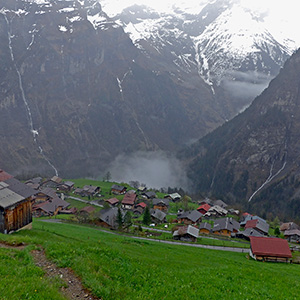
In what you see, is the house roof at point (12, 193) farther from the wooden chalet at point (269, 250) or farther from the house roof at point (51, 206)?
the house roof at point (51, 206)

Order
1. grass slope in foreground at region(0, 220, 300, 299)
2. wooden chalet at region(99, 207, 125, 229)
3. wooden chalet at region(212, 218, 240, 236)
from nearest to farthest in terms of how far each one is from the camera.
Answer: grass slope in foreground at region(0, 220, 300, 299) < wooden chalet at region(99, 207, 125, 229) < wooden chalet at region(212, 218, 240, 236)

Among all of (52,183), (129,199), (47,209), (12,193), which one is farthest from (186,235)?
(52,183)

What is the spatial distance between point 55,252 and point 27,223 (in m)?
20.5

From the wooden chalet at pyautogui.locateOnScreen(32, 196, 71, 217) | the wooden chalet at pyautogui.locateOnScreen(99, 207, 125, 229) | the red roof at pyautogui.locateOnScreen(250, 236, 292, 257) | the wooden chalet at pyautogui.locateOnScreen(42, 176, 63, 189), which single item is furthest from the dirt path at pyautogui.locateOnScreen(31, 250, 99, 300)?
the wooden chalet at pyautogui.locateOnScreen(42, 176, 63, 189)

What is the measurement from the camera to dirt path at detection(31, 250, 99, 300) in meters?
13.1

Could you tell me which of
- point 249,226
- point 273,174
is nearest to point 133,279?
point 249,226

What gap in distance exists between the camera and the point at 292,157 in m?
190

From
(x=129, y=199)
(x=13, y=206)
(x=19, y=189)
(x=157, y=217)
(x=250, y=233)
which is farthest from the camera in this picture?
(x=129, y=199)

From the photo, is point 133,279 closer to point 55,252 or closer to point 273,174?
point 55,252

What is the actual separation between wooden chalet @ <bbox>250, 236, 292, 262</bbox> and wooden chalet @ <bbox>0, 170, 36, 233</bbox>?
3535 centimetres

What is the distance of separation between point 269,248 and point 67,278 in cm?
4408

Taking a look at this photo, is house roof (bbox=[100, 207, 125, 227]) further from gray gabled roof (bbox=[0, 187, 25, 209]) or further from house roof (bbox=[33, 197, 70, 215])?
gray gabled roof (bbox=[0, 187, 25, 209])

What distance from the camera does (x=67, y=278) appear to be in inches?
572

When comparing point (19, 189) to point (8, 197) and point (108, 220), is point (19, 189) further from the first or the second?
point (108, 220)
